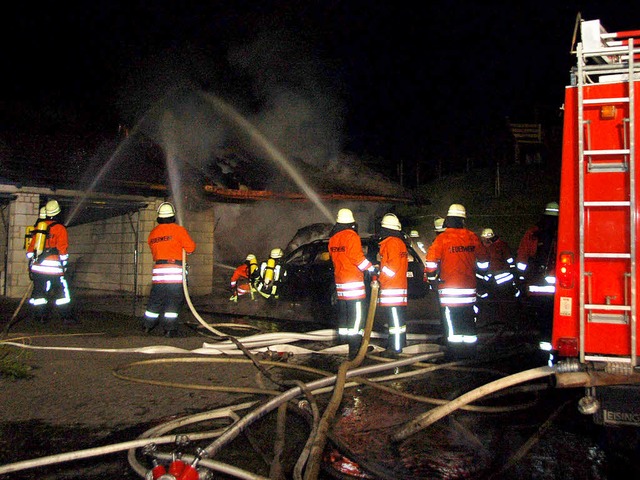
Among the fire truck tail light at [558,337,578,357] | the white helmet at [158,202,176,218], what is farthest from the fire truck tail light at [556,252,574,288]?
the white helmet at [158,202,176,218]

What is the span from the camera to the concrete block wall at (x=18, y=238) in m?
11.8

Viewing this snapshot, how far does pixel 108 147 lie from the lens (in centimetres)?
1423

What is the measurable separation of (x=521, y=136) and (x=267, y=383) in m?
17.2

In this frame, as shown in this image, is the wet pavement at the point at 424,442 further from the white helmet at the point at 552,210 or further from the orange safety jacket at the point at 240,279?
the orange safety jacket at the point at 240,279

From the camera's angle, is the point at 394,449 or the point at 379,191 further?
the point at 379,191

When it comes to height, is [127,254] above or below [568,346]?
above

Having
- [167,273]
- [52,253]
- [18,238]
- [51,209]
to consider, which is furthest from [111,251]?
[167,273]

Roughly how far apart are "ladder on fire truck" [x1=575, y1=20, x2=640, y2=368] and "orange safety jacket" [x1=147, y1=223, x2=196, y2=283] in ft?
17.0

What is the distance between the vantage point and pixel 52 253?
797 cm

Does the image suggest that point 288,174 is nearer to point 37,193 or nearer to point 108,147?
point 108,147

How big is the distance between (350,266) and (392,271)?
0.46 meters

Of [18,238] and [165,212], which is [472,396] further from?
[18,238]

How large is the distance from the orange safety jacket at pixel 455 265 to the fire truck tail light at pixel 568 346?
2536 mm

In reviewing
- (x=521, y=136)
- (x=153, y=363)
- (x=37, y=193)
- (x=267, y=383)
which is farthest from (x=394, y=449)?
(x=521, y=136)
